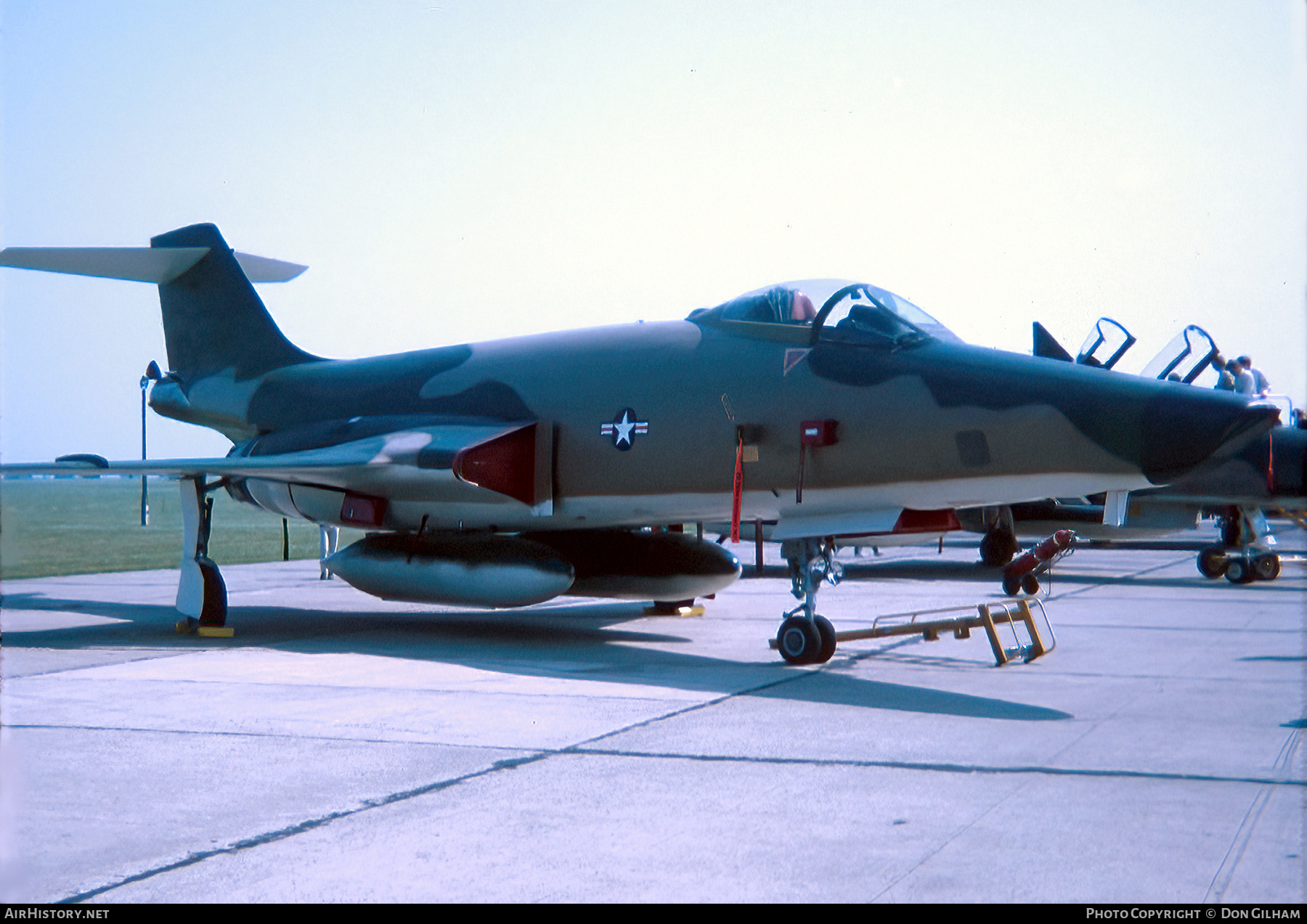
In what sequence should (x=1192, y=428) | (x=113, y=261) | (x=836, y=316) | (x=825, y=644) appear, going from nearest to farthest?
1. (x=1192, y=428)
2. (x=825, y=644)
3. (x=836, y=316)
4. (x=113, y=261)

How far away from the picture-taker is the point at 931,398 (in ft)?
26.4

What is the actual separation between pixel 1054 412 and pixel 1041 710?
1917 mm

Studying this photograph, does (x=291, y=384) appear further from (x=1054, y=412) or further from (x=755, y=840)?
(x=755, y=840)

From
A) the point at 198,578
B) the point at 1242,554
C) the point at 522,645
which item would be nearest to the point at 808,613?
the point at 522,645

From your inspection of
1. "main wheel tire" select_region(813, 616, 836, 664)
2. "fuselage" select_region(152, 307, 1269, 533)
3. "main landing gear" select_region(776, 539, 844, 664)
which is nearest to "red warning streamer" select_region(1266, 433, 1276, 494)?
"fuselage" select_region(152, 307, 1269, 533)

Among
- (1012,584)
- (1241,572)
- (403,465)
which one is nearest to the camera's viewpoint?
(403,465)

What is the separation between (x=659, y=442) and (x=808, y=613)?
1.80 meters

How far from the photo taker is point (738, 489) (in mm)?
8797

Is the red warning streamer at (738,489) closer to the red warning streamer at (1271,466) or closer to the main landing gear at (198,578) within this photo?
the main landing gear at (198,578)

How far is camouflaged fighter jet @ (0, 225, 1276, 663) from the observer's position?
7641 millimetres

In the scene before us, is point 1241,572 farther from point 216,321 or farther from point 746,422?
point 216,321

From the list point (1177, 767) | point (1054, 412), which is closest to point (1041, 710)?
point (1177, 767)

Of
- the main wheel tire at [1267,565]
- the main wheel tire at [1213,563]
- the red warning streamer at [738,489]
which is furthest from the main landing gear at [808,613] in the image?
the main wheel tire at [1213,563]
